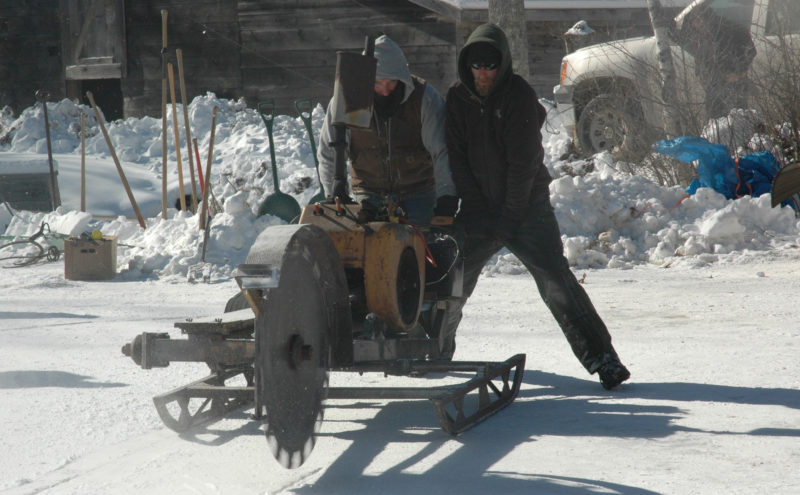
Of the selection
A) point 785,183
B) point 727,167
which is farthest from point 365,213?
point 727,167

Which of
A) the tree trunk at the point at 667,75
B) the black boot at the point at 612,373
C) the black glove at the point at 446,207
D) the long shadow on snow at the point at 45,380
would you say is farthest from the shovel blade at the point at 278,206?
the black boot at the point at 612,373

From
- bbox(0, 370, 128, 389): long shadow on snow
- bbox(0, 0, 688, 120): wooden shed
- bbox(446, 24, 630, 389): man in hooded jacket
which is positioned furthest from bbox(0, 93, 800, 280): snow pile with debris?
bbox(446, 24, 630, 389): man in hooded jacket

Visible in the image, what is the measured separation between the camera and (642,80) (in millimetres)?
12109

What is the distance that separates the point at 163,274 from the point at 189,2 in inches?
387

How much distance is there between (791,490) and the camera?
312cm

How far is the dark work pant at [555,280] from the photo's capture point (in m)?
4.73

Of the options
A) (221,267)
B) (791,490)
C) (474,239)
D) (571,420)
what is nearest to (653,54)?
(221,267)

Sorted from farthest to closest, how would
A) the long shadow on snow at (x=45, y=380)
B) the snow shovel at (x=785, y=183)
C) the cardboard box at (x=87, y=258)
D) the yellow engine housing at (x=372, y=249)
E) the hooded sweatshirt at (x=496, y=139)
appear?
the cardboard box at (x=87, y=258), the snow shovel at (x=785, y=183), the long shadow on snow at (x=45, y=380), the hooded sweatshirt at (x=496, y=139), the yellow engine housing at (x=372, y=249)

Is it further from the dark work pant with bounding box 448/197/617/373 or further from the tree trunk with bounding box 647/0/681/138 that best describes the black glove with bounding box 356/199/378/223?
the tree trunk with bounding box 647/0/681/138

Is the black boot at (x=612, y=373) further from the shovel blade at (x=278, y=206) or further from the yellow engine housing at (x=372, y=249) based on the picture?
the shovel blade at (x=278, y=206)

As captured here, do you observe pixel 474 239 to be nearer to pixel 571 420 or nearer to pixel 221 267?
pixel 571 420

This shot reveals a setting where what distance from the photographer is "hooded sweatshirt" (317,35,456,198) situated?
4586mm

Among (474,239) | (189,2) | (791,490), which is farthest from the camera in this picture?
(189,2)

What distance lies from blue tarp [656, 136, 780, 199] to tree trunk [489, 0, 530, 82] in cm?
319
